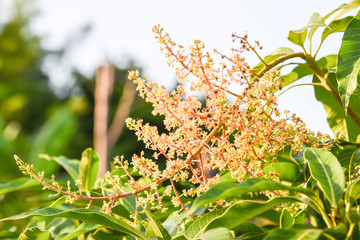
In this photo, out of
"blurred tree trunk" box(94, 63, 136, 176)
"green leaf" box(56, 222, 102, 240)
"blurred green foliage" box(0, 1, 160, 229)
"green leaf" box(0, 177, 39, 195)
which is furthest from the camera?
"blurred tree trunk" box(94, 63, 136, 176)

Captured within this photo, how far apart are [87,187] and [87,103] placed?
49.0 ft

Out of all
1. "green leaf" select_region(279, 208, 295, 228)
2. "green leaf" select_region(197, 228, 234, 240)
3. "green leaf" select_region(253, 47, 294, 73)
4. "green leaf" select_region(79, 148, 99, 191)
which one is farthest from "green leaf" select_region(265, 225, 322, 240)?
"green leaf" select_region(79, 148, 99, 191)

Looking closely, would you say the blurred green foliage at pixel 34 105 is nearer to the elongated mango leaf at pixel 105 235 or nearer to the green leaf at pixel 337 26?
the elongated mango leaf at pixel 105 235

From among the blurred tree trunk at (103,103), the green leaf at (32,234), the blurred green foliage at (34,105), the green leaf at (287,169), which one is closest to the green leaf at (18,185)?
the green leaf at (32,234)

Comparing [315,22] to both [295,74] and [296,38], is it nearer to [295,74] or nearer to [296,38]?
[296,38]

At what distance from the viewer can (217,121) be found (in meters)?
0.67

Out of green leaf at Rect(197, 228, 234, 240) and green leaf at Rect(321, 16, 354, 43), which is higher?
green leaf at Rect(321, 16, 354, 43)

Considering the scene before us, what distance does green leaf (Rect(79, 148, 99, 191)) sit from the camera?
113cm

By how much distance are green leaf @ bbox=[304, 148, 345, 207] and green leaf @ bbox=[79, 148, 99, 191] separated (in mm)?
709

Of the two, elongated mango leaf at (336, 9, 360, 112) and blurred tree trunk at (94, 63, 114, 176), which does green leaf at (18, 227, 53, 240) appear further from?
blurred tree trunk at (94, 63, 114, 176)

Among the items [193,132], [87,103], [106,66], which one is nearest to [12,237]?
[193,132]

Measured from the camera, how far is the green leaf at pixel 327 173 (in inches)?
20.6

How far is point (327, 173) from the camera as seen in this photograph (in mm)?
548

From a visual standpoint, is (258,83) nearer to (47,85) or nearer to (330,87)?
(330,87)
